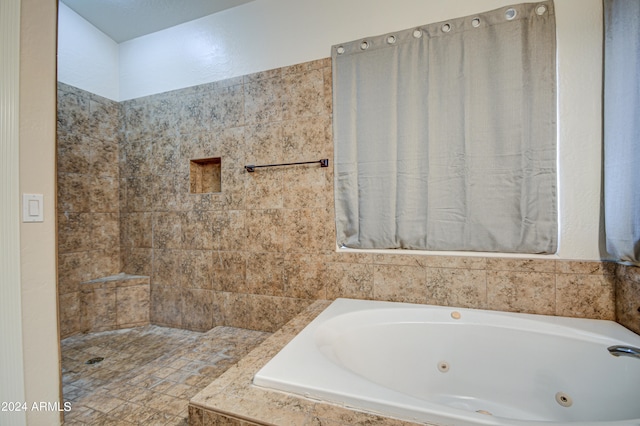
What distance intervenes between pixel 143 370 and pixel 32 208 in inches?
41.8

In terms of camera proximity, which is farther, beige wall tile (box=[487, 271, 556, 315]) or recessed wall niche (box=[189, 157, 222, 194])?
recessed wall niche (box=[189, 157, 222, 194])

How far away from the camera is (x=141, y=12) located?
6.97 feet

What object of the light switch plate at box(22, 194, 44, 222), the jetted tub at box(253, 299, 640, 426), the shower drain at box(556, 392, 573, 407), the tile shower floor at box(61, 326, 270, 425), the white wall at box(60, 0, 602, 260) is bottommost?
the tile shower floor at box(61, 326, 270, 425)

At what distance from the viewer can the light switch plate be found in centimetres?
108

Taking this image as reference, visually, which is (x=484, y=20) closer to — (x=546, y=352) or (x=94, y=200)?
(x=546, y=352)

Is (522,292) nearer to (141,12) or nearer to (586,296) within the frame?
(586,296)

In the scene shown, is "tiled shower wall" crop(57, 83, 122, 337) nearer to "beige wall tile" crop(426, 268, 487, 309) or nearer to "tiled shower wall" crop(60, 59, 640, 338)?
"tiled shower wall" crop(60, 59, 640, 338)

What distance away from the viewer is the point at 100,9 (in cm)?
211

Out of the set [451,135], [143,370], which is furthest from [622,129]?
[143,370]

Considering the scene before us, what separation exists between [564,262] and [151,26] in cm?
332

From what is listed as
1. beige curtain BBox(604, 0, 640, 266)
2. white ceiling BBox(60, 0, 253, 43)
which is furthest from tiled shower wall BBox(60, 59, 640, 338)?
white ceiling BBox(60, 0, 253, 43)

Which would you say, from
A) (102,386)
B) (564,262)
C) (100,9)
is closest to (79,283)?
(102,386)

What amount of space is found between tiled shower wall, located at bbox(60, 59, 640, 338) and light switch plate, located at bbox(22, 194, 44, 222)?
106 centimetres

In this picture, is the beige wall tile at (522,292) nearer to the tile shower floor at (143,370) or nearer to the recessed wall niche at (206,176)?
the tile shower floor at (143,370)
